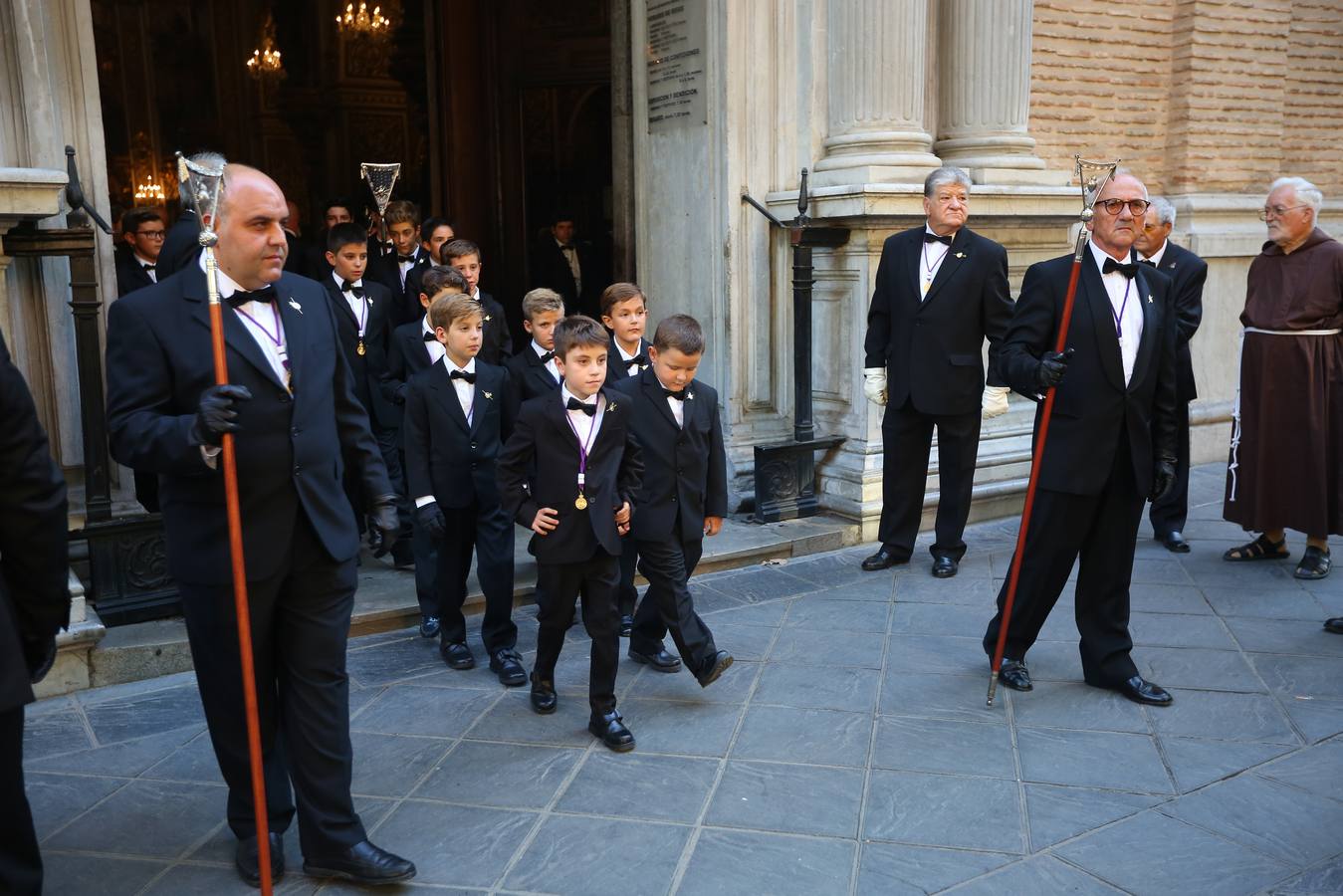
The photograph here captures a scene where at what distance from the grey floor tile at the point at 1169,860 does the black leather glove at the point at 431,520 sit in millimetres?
2624

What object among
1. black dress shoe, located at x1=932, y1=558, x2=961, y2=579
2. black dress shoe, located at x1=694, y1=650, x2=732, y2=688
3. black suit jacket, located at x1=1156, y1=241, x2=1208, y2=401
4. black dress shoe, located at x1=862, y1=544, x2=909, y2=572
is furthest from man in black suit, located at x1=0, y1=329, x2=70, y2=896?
black suit jacket, located at x1=1156, y1=241, x2=1208, y2=401

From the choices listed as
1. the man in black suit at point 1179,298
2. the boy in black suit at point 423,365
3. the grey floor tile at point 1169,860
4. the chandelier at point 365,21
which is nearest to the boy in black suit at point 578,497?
the boy in black suit at point 423,365

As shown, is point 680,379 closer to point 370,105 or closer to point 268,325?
point 268,325

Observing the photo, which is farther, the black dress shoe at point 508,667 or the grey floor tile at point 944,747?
the black dress shoe at point 508,667

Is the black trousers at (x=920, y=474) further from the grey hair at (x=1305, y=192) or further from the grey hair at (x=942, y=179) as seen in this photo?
the grey hair at (x=1305, y=192)

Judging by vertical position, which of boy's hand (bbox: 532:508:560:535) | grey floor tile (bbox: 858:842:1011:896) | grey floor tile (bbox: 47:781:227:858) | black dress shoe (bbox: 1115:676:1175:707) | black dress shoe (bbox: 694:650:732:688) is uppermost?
boy's hand (bbox: 532:508:560:535)

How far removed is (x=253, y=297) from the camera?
3189 mm

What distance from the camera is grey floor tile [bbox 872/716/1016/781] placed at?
4.07m

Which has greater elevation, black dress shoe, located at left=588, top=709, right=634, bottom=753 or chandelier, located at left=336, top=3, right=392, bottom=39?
chandelier, located at left=336, top=3, right=392, bottom=39

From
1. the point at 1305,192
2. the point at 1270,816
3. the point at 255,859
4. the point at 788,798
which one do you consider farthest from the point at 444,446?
the point at 1305,192

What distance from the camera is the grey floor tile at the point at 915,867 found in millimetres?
3311

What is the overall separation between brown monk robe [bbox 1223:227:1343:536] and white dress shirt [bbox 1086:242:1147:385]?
7.73ft

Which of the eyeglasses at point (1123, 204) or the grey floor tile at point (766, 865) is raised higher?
the eyeglasses at point (1123, 204)

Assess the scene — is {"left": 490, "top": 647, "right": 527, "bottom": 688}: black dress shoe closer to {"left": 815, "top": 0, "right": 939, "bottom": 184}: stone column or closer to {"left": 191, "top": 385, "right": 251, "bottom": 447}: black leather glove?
{"left": 191, "top": 385, "right": 251, "bottom": 447}: black leather glove
